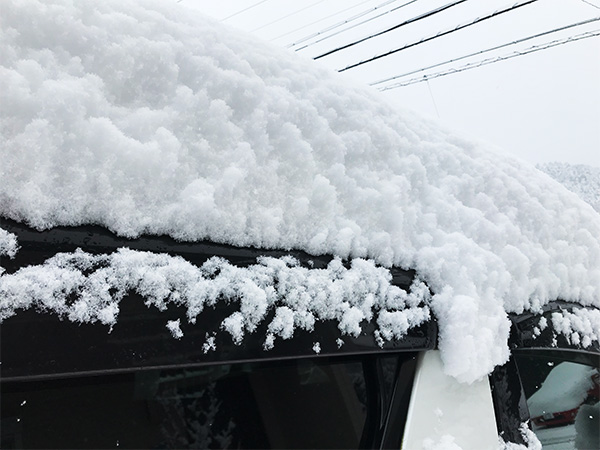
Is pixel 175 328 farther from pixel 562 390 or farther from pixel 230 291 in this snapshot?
pixel 562 390

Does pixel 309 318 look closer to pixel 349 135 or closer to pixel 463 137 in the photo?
pixel 349 135

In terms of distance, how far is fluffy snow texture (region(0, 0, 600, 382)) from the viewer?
699 millimetres

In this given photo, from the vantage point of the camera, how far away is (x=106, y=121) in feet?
2.43

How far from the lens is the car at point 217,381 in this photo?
64cm

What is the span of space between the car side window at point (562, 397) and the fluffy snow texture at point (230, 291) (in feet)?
1.61

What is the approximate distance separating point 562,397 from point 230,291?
122 cm

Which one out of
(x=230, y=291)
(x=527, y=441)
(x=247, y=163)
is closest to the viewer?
(x=230, y=291)

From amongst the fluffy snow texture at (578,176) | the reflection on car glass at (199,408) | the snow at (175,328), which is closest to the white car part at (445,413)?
the reflection on car glass at (199,408)

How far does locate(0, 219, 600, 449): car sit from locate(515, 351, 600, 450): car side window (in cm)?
8

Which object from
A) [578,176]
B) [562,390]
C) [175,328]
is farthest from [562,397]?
[578,176]

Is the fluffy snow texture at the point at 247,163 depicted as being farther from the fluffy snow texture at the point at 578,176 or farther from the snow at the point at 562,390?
the fluffy snow texture at the point at 578,176

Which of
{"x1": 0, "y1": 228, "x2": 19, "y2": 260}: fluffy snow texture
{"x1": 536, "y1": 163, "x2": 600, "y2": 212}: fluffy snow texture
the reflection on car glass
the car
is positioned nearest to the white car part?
the car

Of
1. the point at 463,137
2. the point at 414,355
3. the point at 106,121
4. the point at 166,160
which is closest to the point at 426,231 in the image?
the point at 414,355

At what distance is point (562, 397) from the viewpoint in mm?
1406
